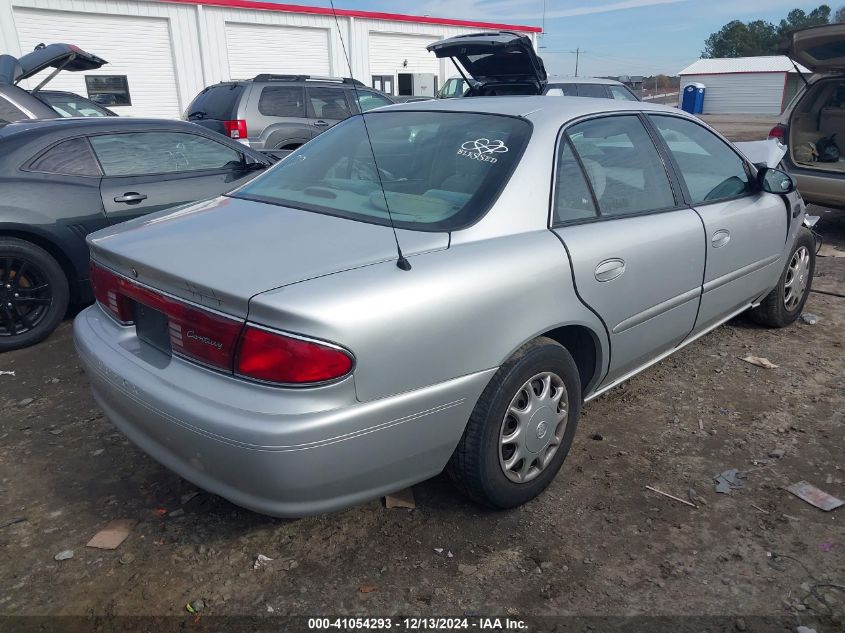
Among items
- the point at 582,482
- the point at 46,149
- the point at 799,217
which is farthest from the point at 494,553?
the point at 46,149

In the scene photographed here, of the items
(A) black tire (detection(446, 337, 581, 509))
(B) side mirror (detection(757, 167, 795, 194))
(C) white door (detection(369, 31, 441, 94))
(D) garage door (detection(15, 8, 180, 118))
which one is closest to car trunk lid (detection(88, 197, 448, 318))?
(A) black tire (detection(446, 337, 581, 509))

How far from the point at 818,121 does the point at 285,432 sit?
27.9ft

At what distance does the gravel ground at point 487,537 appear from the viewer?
2.24 m

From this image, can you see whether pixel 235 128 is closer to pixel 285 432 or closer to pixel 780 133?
pixel 780 133

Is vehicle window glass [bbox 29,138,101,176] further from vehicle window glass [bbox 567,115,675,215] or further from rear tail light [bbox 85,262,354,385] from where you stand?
vehicle window glass [bbox 567,115,675,215]

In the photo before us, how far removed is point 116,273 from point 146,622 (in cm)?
125

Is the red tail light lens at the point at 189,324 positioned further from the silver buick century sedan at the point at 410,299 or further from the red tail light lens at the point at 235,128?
the red tail light lens at the point at 235,128

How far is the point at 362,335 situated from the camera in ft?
6.40

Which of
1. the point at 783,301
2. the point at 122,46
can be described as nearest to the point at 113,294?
the point at 783,301

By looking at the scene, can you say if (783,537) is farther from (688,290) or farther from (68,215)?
(68,215)

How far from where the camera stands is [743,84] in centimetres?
3884

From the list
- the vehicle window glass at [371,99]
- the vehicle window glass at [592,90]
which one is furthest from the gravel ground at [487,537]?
the vehicle window glass at [592,90]

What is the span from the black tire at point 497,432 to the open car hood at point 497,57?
15.3 ft

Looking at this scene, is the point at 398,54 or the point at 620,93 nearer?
the point at 620,93
